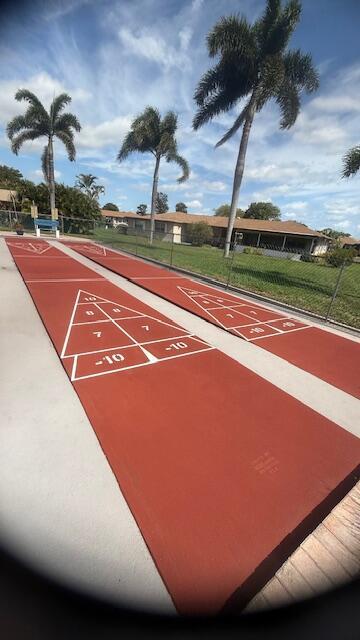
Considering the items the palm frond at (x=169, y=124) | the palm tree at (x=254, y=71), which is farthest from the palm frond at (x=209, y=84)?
the palm frond at (x=169, y=124)

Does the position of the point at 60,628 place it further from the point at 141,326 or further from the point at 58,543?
the point at 141,326

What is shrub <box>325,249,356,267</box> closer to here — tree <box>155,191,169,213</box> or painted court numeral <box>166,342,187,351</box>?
painted court numeral <box>166,342,187,351</box>

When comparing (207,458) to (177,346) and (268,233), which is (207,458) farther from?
(268,233)

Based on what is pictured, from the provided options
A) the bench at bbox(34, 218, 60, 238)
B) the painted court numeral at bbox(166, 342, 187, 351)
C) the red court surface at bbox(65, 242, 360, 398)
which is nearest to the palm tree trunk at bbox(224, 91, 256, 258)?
the red court surface at bbox(65, 242, 360, 398)

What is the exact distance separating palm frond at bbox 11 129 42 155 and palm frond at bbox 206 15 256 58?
16.9 m

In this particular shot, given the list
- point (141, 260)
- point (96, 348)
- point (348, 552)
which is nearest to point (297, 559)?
point (348, 552)

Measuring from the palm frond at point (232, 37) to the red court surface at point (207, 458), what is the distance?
18164mm

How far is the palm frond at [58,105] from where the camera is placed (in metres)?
23.3

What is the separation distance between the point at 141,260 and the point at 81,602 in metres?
15.5

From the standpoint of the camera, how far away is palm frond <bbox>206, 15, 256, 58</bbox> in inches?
573

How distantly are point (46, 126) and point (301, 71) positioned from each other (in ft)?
66.6

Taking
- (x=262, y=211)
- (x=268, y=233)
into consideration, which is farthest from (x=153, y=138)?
(x=262, y=211)

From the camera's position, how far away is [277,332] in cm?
634

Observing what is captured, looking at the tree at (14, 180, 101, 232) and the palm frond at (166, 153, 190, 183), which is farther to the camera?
the tree at (14, 180, 101, 232)
